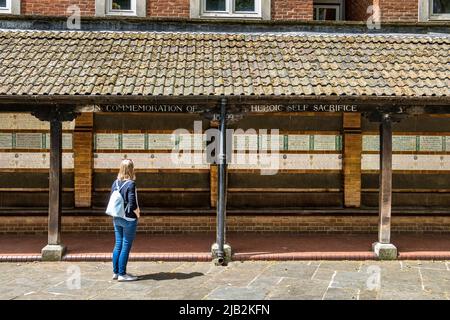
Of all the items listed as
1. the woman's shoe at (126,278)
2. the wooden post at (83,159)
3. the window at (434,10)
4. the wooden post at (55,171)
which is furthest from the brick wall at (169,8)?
the woman's shoe at (126,278)

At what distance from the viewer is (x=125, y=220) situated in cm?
723

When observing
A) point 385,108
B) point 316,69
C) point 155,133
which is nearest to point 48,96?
point 155,133

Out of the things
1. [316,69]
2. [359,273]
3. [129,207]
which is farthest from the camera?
[316,69]

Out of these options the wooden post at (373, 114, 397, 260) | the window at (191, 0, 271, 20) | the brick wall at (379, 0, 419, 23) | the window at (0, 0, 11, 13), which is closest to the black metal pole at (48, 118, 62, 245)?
the window at (0, 0, 11, 13)

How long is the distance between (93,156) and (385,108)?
6.30 meters

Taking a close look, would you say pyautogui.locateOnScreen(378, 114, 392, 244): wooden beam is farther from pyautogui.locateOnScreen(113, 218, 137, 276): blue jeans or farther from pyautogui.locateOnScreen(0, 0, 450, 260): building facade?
pyautogui.locateOnScreen(113, 218, 137, 276): blue jeans

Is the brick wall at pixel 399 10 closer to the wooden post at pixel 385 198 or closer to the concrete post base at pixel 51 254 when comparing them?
the wooden post at pixel 385 198

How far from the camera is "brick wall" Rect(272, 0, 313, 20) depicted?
1114 centimetres

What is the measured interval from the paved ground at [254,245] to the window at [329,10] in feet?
20.9

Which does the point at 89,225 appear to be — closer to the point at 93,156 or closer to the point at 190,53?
the point at 93,156

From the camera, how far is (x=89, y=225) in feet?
35.7

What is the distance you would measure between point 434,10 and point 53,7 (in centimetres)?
868

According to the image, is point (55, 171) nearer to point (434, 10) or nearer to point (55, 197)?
point (55, 197)

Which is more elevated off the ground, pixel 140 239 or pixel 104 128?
pixel 104 128
